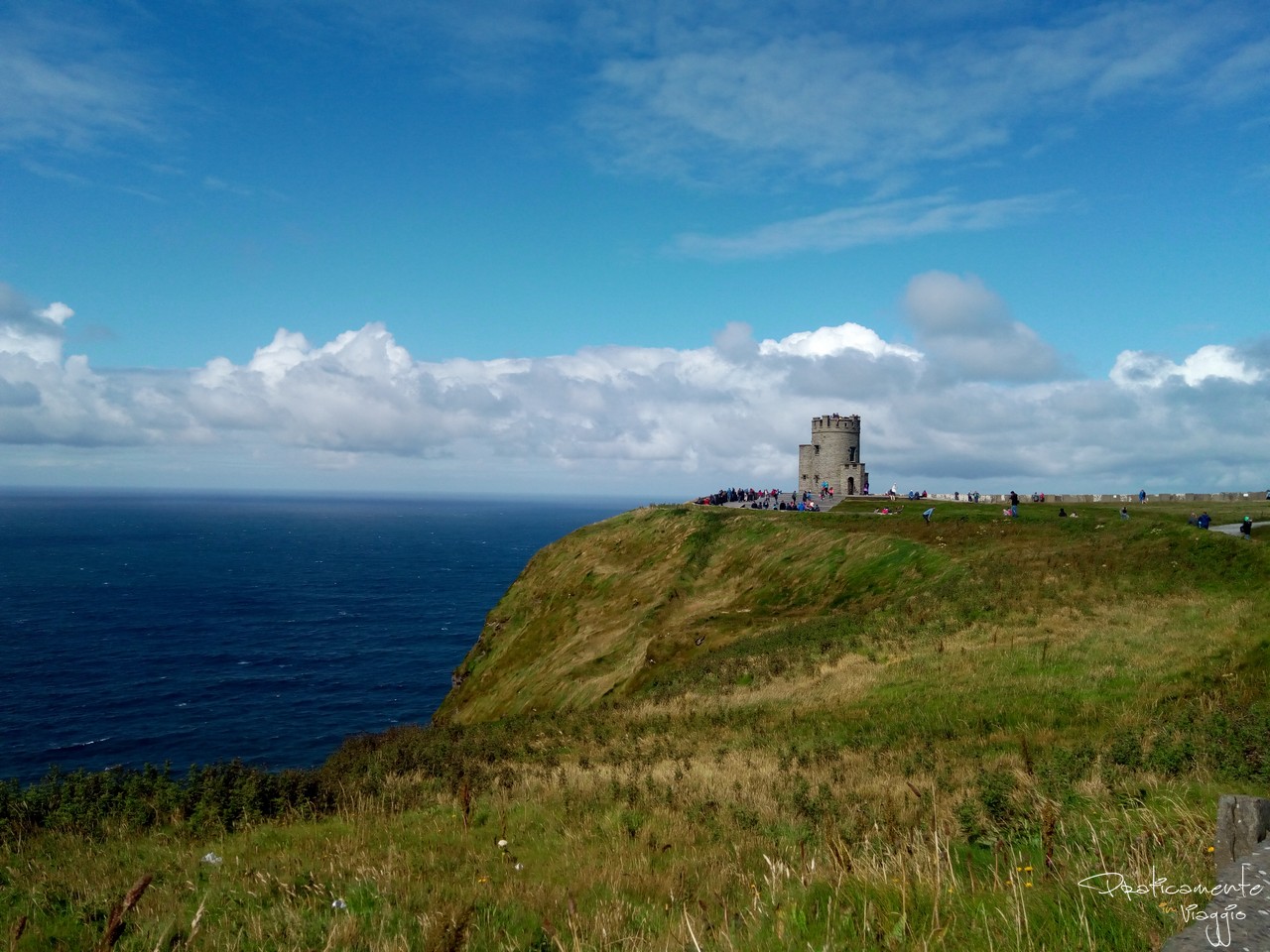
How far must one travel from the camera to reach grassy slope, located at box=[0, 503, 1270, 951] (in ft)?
19.1

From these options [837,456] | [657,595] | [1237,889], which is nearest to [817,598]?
[657,595]

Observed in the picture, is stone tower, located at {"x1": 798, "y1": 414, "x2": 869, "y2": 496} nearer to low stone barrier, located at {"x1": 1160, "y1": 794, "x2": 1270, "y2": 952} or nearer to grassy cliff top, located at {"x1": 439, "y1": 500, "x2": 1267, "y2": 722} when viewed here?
grassy cliff top, located at {"x1": 439, "y1": 500, "x2": 1267, "y2": 722}

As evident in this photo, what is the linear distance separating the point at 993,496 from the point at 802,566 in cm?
3414

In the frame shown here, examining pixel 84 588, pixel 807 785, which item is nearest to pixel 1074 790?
pixel 807 785

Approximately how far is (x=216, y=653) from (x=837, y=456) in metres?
65.4

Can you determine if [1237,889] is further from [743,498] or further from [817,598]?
[743,498]

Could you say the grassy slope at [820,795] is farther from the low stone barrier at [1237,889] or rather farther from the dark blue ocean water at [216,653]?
the dark blue ocean water at [216,653]

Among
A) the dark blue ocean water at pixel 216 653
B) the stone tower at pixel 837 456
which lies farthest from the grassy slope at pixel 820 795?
the stone tower at pixel 837 456

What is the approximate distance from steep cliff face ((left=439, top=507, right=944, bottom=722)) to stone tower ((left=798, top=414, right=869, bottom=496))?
16768mm

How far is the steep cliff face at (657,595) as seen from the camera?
3344 centimetres

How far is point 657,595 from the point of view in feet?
152

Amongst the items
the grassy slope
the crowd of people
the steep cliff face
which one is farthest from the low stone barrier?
the crowd of people

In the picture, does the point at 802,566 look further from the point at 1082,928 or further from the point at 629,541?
the point at 1082,928

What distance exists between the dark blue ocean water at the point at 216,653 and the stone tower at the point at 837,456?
42.2 meters
